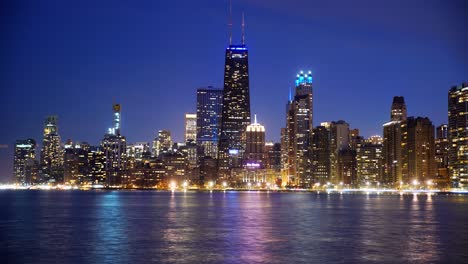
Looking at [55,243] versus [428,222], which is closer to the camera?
[55,243]

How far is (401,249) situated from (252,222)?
30.2 metres

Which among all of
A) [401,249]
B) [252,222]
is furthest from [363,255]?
[252,222]

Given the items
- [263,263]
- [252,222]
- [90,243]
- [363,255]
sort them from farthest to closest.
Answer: [252,222] < [90,243] < [363,255] < [263,263]

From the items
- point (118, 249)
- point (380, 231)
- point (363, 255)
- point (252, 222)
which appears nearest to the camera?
point (363, 255)

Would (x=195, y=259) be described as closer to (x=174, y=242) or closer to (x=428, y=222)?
(x=174, y=242)

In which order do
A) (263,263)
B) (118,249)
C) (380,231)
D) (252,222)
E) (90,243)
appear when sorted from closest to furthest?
1. (263,263)
2. (118,249)
3. (90,243)
4. (380,231)
5. (252,222)

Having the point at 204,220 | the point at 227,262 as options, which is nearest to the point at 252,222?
the point at 204,220

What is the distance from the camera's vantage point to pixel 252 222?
80.8 metres

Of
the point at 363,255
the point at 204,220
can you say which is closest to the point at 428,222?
the point at 204,220

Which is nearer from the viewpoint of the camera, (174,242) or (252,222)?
(174,242)

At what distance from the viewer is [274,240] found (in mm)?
59094

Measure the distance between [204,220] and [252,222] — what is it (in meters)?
8.01

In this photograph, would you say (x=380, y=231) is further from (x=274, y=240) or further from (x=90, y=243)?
(x=90, y=243)

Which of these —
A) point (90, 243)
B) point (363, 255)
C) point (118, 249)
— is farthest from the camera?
point (90, 243)
